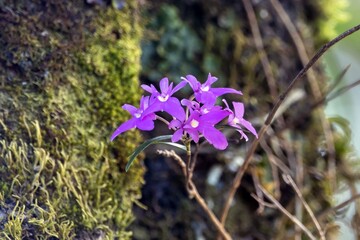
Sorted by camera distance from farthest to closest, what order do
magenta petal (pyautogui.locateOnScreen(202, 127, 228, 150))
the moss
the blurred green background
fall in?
the blurred green background
the moss
magenta petal (pyautogui.locateOnScreen(202, 127, 228, 150))

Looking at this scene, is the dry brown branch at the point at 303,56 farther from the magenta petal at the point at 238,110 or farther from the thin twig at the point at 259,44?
the magenta petal at the point at 238,110

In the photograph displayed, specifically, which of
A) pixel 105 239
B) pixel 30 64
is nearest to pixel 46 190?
pixel 105 239

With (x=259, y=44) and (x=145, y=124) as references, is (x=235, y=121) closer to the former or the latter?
(x=145, y=124)

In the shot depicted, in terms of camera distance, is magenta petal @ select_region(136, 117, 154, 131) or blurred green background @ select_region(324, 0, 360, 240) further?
blurred green background @ select_region(324, 0, 360, 240)

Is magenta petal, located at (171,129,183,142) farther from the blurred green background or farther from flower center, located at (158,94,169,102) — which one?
the blurred green background

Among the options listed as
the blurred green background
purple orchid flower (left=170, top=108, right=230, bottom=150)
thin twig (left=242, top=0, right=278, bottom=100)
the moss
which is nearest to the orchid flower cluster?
purple orchid flower (left=170, top=108, right=230, bottom=150)

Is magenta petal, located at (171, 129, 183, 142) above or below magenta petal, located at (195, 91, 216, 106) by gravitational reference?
below
